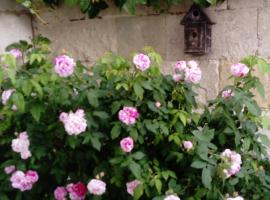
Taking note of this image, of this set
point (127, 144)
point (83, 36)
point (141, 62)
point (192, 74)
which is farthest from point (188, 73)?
point (83, 36)

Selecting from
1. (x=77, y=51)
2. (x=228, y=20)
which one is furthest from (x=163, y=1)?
(x=77, y=51)

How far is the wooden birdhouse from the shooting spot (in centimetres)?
273

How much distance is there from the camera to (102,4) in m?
2.99

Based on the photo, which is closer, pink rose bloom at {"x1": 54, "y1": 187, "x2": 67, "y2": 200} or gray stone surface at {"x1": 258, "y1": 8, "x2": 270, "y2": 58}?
pink rose bloom at {"x1": 54, "y1": 187, "x2": 67, "y2": 200}

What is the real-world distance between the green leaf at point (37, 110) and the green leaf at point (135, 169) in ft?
1.58

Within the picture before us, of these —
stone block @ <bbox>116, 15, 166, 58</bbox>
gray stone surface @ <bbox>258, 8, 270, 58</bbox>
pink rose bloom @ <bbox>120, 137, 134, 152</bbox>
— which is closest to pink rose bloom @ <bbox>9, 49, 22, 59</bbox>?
stone block @ <bbox>116, 15, 166, 58</bbox>

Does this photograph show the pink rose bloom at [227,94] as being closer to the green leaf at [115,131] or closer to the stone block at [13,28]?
the green leaf at [115,131]

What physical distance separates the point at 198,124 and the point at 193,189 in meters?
0.34

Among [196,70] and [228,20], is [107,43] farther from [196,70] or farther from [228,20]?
[196,70]

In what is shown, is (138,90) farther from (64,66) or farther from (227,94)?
(227,94)

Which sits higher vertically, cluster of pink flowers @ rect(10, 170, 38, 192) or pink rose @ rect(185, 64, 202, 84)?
pink rose @ rect(185, 64, 202, 84)

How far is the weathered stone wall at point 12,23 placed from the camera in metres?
3.05

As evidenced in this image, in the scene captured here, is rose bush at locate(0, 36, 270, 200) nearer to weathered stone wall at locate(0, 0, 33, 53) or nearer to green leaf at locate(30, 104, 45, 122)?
green leaf at locate(30, 104, 45, 122)

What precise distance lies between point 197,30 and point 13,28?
125 centimetres
